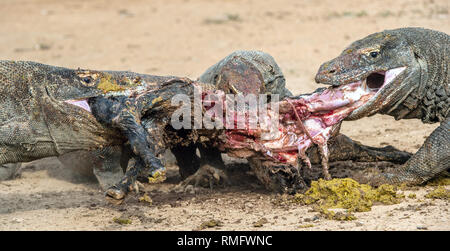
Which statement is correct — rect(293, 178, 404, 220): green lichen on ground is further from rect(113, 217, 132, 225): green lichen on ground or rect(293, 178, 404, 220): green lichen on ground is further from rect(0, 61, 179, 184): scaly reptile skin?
rect(0, 61, 179, 184): scaly reptile skin

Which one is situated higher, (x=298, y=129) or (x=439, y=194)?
(x=298, y=129)

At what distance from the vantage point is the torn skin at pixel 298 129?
5.61 meters

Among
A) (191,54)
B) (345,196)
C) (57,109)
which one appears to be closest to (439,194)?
(345,196)

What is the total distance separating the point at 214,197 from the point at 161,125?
3.79 feet

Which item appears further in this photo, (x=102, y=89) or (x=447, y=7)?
(x=447, y=7)

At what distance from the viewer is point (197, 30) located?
13328mm

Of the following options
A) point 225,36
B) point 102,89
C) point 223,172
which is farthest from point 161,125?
point 225,36

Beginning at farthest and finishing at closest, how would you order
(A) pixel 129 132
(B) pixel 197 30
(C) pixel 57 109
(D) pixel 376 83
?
(B) pixel 197 30, (D) pixel 376 83, (C) pixel 57 109, (A) pixel 129 132

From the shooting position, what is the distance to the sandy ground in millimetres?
5395

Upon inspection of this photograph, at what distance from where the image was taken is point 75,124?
537cm

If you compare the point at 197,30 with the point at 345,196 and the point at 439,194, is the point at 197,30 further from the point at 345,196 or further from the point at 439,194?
the point at 439,194

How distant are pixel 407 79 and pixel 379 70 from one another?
10.5 inches

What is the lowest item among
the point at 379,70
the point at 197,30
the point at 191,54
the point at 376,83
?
the point at 376,83

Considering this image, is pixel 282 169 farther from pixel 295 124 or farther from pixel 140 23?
pixel 140 23
